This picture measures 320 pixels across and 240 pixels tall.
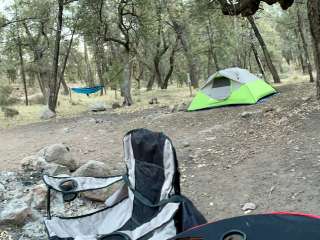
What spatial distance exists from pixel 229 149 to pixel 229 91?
424cm

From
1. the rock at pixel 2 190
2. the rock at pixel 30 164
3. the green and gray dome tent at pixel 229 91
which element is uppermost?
the green and gray dome tent at pixel 229 91

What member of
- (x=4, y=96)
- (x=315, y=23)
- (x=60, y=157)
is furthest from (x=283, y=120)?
(x=4, y=96)

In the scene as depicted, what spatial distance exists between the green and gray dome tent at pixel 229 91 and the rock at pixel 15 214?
6.42 metres

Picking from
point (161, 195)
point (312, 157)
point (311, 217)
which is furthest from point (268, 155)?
point (311, 217)

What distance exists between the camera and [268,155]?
5195 millimetres

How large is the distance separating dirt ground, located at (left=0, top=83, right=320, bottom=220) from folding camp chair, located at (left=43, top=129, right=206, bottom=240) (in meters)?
0.93

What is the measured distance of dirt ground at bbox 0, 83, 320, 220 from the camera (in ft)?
13.3

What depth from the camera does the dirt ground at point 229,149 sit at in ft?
13.3

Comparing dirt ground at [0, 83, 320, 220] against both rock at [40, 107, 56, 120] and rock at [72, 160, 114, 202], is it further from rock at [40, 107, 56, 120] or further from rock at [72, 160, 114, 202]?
rock at [40, 107, 56, 120]

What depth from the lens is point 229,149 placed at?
5875 millimetres

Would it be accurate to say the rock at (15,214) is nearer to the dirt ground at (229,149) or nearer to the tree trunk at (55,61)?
A: the dirt ground at (229,149)

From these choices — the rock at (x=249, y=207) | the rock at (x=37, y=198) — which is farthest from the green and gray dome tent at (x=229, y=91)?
the rock at (x=37, y=198)

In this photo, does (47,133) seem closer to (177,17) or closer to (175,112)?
(175,112)

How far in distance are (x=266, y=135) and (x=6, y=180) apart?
11.4 feet
